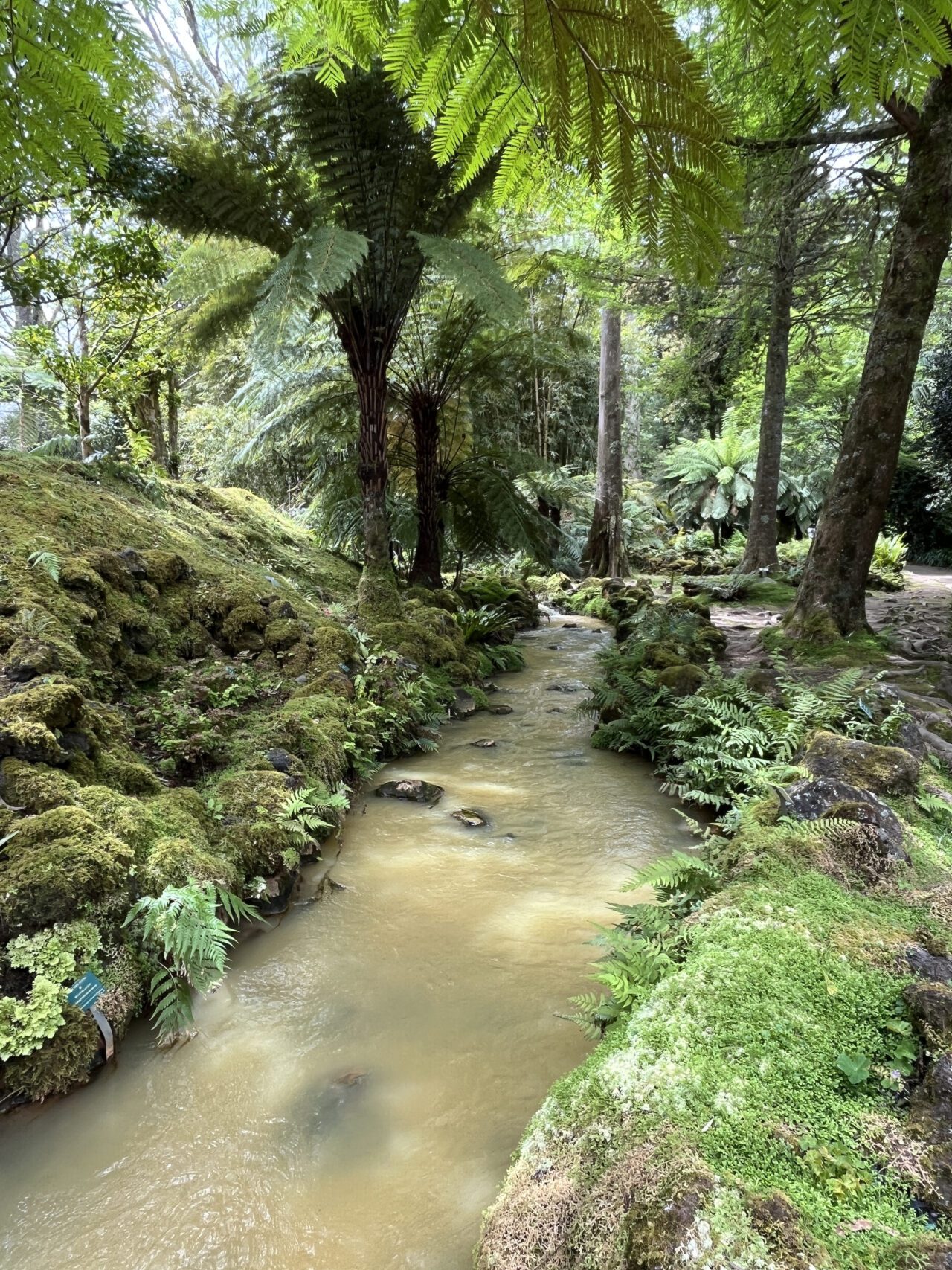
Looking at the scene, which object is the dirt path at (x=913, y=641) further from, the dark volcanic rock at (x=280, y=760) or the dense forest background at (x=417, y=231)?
the dark volcanic rock at (x=280, y=760)

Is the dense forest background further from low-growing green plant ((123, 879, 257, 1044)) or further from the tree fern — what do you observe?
low-growing green plant ((123, 879, 257, 1044))

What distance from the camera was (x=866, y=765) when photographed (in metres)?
2.76

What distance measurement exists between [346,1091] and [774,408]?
926 centimetres

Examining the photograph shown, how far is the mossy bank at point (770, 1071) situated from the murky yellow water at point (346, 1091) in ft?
0.81

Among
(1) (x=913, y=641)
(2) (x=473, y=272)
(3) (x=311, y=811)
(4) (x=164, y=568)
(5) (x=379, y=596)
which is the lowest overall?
(3) (x=311, y=811)

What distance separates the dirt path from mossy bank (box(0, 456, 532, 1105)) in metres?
2.97

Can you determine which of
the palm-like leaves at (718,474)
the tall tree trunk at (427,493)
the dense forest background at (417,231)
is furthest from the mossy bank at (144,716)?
the palm-like leaves at (718,474)

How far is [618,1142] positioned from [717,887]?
1.10m

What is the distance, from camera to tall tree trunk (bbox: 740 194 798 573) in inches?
299

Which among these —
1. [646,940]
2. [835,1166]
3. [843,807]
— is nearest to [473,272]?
[843,807]

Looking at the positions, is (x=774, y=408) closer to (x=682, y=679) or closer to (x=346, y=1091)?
(x=682, y=679)

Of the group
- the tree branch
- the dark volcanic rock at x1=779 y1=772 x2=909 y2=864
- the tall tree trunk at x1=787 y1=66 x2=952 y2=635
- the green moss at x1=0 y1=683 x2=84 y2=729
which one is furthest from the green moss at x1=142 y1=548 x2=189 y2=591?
the tall tree trunk at x1=787 y1=66 x2=952 y2=635

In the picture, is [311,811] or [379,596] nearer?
[311,811]

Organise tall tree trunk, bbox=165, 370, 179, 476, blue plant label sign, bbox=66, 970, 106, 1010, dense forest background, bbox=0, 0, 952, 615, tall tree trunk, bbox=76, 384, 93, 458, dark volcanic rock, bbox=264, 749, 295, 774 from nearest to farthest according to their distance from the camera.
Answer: dense forest background, bbox=0, 0, 952, 615, blue plant label sign, bbox=66, 970, 106, 1010, dark volcanic rock, bbox=264, 749, 295, 774, tall tree trunk, bbox=76, 384, 93, 458, tall tree trunk, bbox=165, 370, 179, 476
